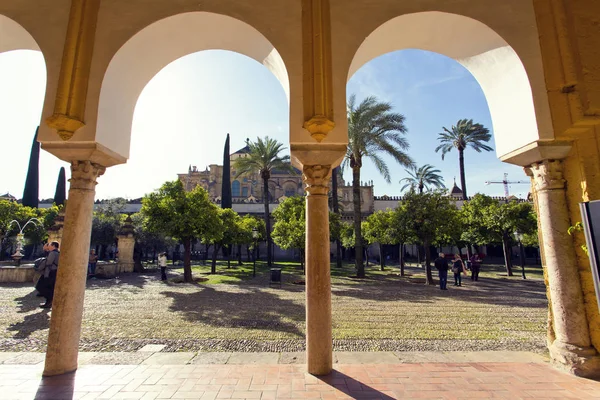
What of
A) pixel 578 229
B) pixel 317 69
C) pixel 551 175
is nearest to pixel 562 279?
pixel 578 229

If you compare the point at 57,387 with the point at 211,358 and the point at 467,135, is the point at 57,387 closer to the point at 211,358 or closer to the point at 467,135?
the point at 211,358

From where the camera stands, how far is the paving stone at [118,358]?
3.80 meters

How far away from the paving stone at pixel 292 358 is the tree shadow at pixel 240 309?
1263 mm

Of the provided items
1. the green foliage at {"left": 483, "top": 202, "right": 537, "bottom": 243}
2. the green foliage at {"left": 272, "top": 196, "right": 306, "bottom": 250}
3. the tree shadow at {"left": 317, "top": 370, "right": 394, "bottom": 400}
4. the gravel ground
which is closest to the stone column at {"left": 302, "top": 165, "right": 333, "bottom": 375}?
the tree shadow at {"left": 317, "top": 370, "right": 394, "bottom": 400}

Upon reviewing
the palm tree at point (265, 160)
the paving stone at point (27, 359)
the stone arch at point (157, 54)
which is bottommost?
the paving stone at point (27, 359)

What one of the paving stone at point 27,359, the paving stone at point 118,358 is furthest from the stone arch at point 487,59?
the paving stone at point 27,359

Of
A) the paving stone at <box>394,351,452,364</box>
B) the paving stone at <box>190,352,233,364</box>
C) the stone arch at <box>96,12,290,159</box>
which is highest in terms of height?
the stone arch at <box>96,12,290,159</box>

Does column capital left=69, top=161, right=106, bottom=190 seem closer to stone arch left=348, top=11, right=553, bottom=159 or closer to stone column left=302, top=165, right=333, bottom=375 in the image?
stone column left=302, top=165, right=333, bottom=375

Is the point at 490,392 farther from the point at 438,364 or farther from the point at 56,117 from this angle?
the point at 56,117

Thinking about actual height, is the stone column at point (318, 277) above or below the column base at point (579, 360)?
above

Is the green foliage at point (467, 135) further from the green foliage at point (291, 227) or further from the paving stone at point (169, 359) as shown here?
the paving stone at point (169, 359)

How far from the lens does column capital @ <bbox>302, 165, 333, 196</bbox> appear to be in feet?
12.3

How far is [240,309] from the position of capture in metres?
7.79

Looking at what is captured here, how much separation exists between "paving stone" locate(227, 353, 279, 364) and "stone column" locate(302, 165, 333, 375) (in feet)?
2.25
